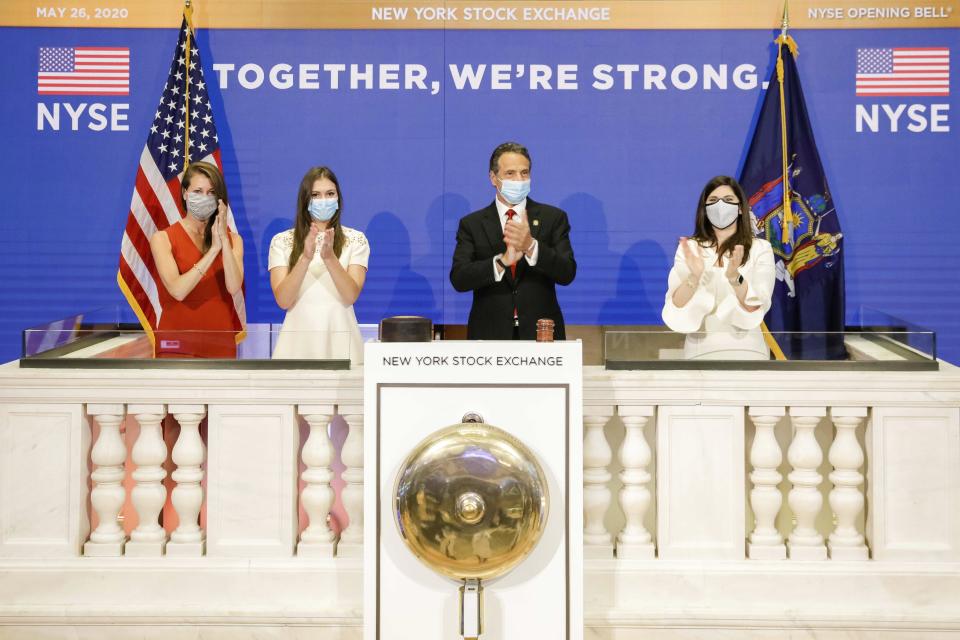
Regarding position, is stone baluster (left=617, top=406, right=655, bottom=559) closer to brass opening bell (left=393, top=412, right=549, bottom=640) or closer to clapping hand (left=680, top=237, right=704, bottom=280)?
brass opening bell (left=393, top=412, right=549, bottom=640)

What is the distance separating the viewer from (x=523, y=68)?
20.5 feet

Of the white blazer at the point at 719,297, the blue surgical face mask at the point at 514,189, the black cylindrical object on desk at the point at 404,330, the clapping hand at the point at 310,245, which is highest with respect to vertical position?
the blue surgical face mask at the point at 514,189

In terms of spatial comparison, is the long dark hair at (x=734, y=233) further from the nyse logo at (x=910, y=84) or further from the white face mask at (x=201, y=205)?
the nyse logo at (x=910, y=84)

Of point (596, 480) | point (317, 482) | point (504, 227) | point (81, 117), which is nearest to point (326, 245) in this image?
point (504, 227)

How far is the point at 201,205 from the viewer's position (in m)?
4.25

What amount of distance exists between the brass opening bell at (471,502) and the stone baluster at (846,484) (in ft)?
3.09

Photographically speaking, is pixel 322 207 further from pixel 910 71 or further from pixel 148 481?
pixel 910 71

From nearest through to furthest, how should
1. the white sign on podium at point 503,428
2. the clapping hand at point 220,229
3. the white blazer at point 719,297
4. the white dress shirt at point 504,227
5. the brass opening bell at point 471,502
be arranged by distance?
the brass opening bell at point 471,502 → the white sign on podium at point 503,428 → the white blazer at point 719,297 → the white dress shirt at point 504,227 → the clapping hand at point 220,229

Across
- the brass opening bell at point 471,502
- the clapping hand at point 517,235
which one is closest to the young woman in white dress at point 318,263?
the clapping hand at point 517,235

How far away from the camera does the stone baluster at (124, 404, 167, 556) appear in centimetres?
307

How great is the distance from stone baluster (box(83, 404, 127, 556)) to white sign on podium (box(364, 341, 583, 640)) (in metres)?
0.86

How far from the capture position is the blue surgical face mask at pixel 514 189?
13.9ft

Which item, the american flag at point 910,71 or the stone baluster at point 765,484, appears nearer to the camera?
the stone baluster at point 765,484

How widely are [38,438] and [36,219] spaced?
142 inches
